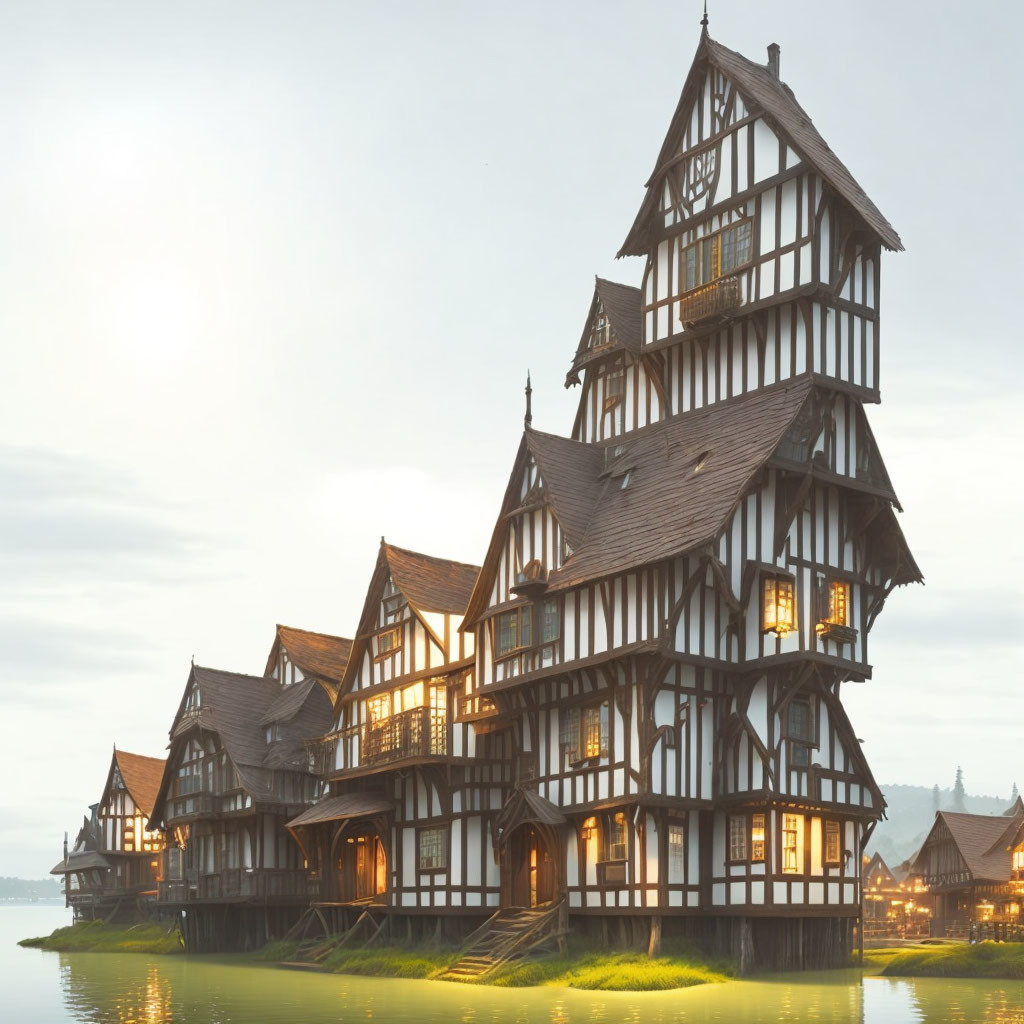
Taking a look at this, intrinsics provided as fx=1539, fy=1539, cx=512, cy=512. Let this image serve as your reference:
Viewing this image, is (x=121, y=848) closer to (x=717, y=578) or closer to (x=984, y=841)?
(x=984, y=841)

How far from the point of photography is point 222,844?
6309 centimetres

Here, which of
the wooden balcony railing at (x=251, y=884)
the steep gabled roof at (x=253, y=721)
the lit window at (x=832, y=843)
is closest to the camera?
the lit window at (x=832, y=843)

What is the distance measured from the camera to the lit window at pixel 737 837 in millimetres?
40906

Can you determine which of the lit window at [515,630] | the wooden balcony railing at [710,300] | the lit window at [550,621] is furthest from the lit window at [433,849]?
the wooden balcony railing at [710,300]

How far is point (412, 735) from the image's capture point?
160ft

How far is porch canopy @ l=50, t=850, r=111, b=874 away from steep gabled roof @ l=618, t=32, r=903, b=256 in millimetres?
52405

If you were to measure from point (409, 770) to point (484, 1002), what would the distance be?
16.9 meters

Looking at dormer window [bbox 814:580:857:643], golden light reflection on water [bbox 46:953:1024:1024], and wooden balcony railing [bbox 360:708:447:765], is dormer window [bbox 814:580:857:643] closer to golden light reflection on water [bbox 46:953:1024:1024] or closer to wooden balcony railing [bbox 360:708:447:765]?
golden light reflection on water [bbox 46:953:1024:1024]

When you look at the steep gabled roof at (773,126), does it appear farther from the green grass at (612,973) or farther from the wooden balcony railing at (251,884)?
the wooden balcony railing at (251,884)

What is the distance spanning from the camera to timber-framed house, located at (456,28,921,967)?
40.6 m

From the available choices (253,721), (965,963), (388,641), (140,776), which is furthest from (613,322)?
(140,776)

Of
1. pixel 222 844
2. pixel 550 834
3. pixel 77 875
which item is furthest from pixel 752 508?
pixel 77 875

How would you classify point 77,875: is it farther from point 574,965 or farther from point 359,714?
point 574,965

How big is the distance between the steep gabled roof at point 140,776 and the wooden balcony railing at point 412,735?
37.3 m
